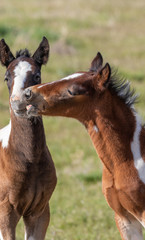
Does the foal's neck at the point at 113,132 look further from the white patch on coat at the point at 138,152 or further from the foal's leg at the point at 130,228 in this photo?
the foal's leg at the point at 130,228

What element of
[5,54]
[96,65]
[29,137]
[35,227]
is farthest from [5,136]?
[96,65]

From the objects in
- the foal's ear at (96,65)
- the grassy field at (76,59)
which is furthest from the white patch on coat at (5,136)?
the grassy field at (76,59)

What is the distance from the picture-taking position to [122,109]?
4.95 metres

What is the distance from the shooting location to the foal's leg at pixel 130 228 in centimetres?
520

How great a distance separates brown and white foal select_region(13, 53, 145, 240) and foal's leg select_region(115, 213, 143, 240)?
0.50 feet

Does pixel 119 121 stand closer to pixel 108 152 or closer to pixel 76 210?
pixel 108 152

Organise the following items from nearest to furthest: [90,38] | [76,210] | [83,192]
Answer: [76,210] → [83,192] → [90,38]

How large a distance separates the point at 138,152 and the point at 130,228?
0.77 m

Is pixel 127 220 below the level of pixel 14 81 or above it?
below

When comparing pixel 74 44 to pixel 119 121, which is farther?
pixel 74 44

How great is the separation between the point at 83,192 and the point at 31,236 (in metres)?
3.96

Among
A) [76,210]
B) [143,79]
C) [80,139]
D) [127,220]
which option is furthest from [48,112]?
[143,79]

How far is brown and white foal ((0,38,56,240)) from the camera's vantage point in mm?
5480

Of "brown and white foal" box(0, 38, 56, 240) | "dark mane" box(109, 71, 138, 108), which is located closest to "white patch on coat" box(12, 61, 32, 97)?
"brown and white foal" box(0, 38, 56, 240)
